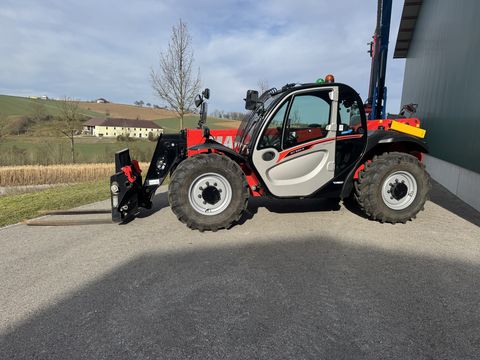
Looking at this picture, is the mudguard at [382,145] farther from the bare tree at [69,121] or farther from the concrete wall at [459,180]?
the bare tree at [69,121]

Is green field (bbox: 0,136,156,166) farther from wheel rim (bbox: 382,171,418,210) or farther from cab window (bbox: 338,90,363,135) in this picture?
wheel rim (bbox: 382,171,418,210)

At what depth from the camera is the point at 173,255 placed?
12.2ft

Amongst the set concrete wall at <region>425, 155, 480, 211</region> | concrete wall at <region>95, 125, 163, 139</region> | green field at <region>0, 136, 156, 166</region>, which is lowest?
green field at <region>0, 136, 156, 166</region>

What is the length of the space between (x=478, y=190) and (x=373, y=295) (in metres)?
4.63

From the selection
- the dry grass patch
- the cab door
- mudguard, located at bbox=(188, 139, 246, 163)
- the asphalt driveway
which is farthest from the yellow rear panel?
the dry grass patch

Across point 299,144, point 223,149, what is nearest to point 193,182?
point 223,149

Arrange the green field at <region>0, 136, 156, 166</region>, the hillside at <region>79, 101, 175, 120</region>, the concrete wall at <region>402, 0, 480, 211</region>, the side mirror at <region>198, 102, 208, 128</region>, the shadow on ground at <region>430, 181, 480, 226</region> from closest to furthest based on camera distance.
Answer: the shadow on ground at <region>430, 181, 480, 226</region> → the side mirror at <region>198, 102, 208, 128</region> → the concrete wall at <region>402, 0, 480, 211</region> → the green field at <region>0, 136, 156, 166</region> → the hillside at <region>79, 101, 175, 120</region>

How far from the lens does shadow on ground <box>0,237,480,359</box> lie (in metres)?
2.14

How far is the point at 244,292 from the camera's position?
286 cm

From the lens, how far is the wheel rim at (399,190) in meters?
4.77

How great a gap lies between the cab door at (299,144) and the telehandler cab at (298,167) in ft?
0.05

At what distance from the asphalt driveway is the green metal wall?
3405 mm

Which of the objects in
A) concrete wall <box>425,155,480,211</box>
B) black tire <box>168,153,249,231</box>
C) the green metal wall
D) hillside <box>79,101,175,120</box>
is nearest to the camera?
black tire <box>168,153,249,231</box>

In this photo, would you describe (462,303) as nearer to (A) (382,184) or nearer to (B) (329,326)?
(B) (329,326)
